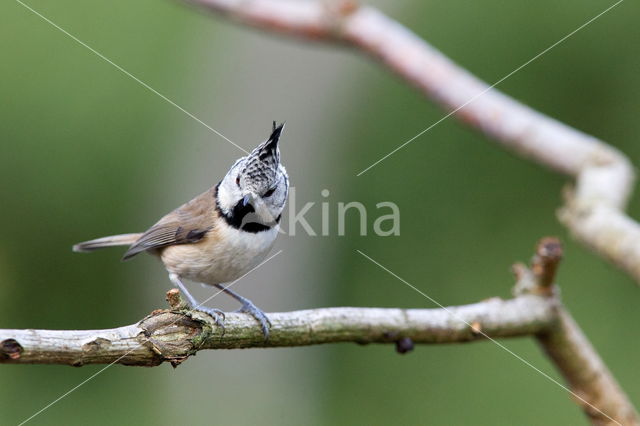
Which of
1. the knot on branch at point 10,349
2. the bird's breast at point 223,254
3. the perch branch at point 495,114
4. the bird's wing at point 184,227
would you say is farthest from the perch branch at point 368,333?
the bird's wing at point 184,227

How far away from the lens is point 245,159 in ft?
12.8

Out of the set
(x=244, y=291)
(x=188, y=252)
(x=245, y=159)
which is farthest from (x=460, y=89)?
(x=244, y=291)

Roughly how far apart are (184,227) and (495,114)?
1.75 m

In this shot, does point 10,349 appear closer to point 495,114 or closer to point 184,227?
point 184,227

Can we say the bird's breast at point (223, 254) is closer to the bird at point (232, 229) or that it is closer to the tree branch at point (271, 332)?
the bird at point (232, 229)

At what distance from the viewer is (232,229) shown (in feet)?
12.8

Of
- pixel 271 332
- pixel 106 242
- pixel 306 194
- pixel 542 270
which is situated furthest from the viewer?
pixel 306 194

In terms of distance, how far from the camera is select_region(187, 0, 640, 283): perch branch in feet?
9.31

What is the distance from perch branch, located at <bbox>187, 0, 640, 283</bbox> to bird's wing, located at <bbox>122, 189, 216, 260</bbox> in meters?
1.15

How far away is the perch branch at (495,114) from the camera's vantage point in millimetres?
2838

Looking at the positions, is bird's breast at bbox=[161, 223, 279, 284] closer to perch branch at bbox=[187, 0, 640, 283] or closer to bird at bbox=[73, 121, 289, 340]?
bird at bbox=[73, 121, 289, 340]

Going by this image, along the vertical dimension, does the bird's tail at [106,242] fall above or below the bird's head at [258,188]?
below

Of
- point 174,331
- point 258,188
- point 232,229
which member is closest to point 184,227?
point 232,229

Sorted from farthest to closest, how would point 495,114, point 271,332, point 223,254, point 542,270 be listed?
point 223,254 < point 495,114 < point 542,270 < point 271,332
